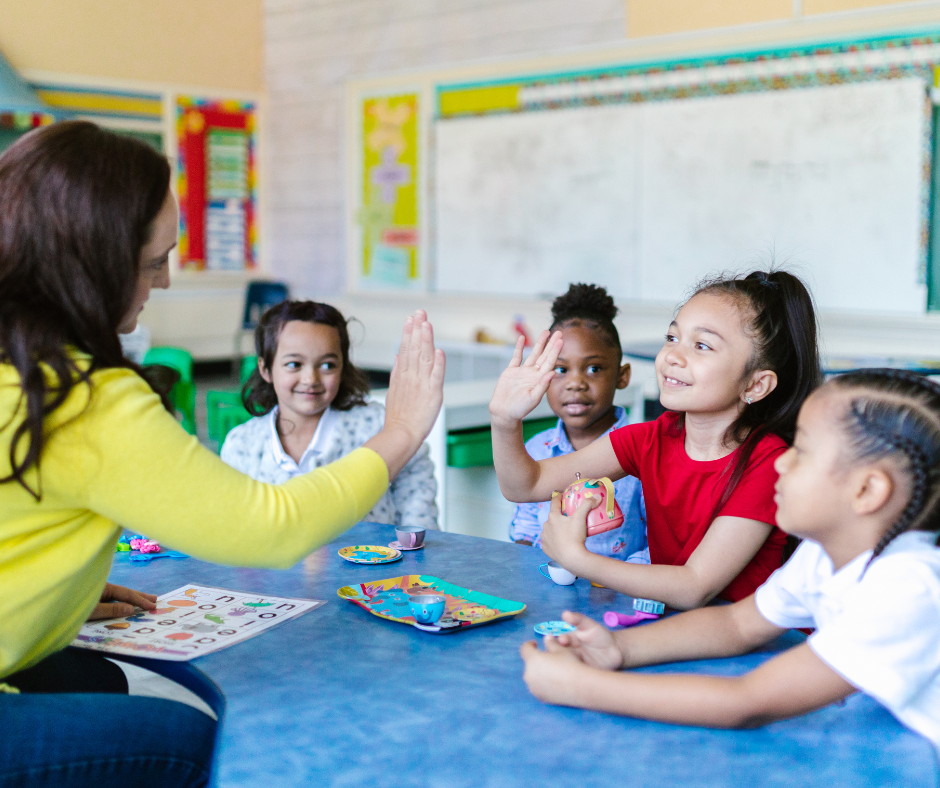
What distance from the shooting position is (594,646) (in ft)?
3.63

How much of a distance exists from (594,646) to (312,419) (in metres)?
1.41

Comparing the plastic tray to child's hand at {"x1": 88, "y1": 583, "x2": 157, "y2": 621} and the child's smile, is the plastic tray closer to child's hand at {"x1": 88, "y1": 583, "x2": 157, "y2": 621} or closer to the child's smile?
child's hand at {"x1": 88, "y1": 583, "x2": 157, "y2": 621}

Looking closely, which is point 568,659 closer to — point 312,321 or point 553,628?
point 553,628

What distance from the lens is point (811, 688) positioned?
966 millimetres

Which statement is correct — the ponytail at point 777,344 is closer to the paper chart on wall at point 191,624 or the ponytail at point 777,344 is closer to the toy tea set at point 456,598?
the toy tea set at point 456,598

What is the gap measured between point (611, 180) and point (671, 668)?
5323mm

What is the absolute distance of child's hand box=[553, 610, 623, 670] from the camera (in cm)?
110

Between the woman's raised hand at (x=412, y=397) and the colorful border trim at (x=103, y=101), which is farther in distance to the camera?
the colorful border trim at (x=103, y=101)

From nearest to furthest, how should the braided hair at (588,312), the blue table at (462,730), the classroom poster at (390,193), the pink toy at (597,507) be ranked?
the blue table at (462,730) < the pink toy at (597,507) < the braided hair at (588,312) < the classroom poster at (390,193)

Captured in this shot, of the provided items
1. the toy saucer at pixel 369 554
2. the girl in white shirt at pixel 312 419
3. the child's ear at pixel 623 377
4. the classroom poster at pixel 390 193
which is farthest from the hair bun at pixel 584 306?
the classroom poster at pixel 390 193

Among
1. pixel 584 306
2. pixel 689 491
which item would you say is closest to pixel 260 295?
pixel 584 306

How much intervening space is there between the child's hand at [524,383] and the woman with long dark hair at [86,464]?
0.54 meters

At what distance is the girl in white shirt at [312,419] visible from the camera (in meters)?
2.33

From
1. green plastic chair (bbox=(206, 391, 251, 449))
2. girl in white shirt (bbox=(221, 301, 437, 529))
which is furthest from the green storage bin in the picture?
green plastic chair (bbox=(206, 391, 251, 449))
